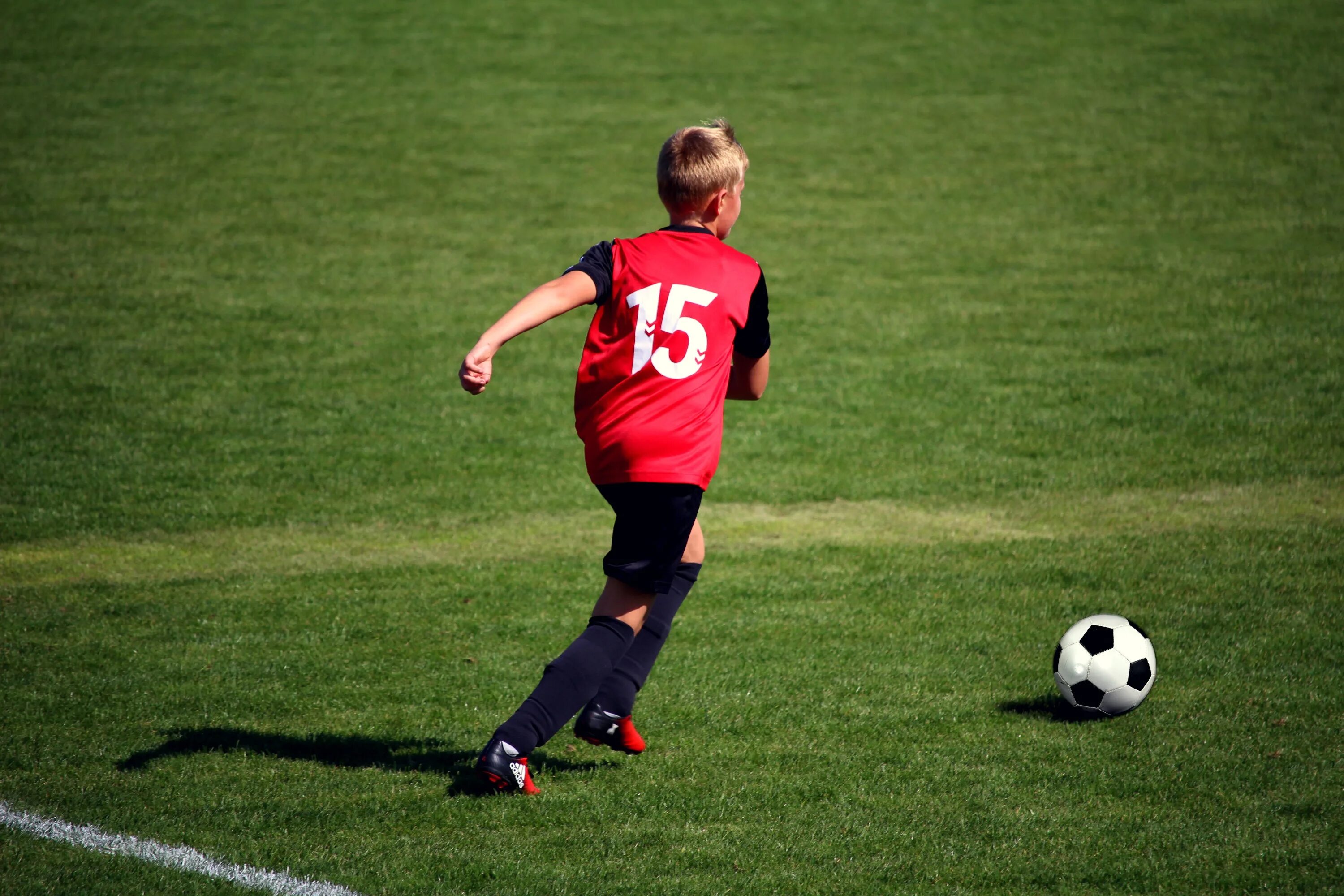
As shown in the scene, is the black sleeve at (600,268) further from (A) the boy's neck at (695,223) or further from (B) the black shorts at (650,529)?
(B) the black shorts at (650,529)

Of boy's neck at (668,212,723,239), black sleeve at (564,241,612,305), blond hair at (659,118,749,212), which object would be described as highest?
blond hair at (659,118,749,212)

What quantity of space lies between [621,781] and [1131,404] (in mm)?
7120

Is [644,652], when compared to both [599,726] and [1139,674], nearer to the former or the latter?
[599,726]

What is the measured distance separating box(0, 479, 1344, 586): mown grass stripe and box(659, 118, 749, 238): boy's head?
368cm

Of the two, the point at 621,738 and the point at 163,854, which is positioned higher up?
the point at 621,738

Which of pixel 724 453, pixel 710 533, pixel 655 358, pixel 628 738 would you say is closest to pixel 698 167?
pixel 655 358

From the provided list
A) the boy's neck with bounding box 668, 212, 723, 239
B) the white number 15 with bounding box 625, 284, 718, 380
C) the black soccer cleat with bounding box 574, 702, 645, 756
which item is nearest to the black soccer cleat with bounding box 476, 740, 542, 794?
the black soccer cleat with bounding box 574, 702, 645, 756

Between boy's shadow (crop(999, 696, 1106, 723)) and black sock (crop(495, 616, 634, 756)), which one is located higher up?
black sock (crop(495, 616, 634, 756))

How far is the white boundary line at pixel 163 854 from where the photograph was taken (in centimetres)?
326

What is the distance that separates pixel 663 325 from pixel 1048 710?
7.71 ft

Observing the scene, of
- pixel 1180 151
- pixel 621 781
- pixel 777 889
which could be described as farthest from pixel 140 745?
pixel 1180 151

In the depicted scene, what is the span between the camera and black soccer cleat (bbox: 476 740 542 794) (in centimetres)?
368

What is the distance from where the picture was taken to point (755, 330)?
387cm

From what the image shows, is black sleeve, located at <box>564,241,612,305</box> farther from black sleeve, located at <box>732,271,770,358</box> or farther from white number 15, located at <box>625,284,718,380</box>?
black sleeve, located at <box>732,271,770,358</box>
